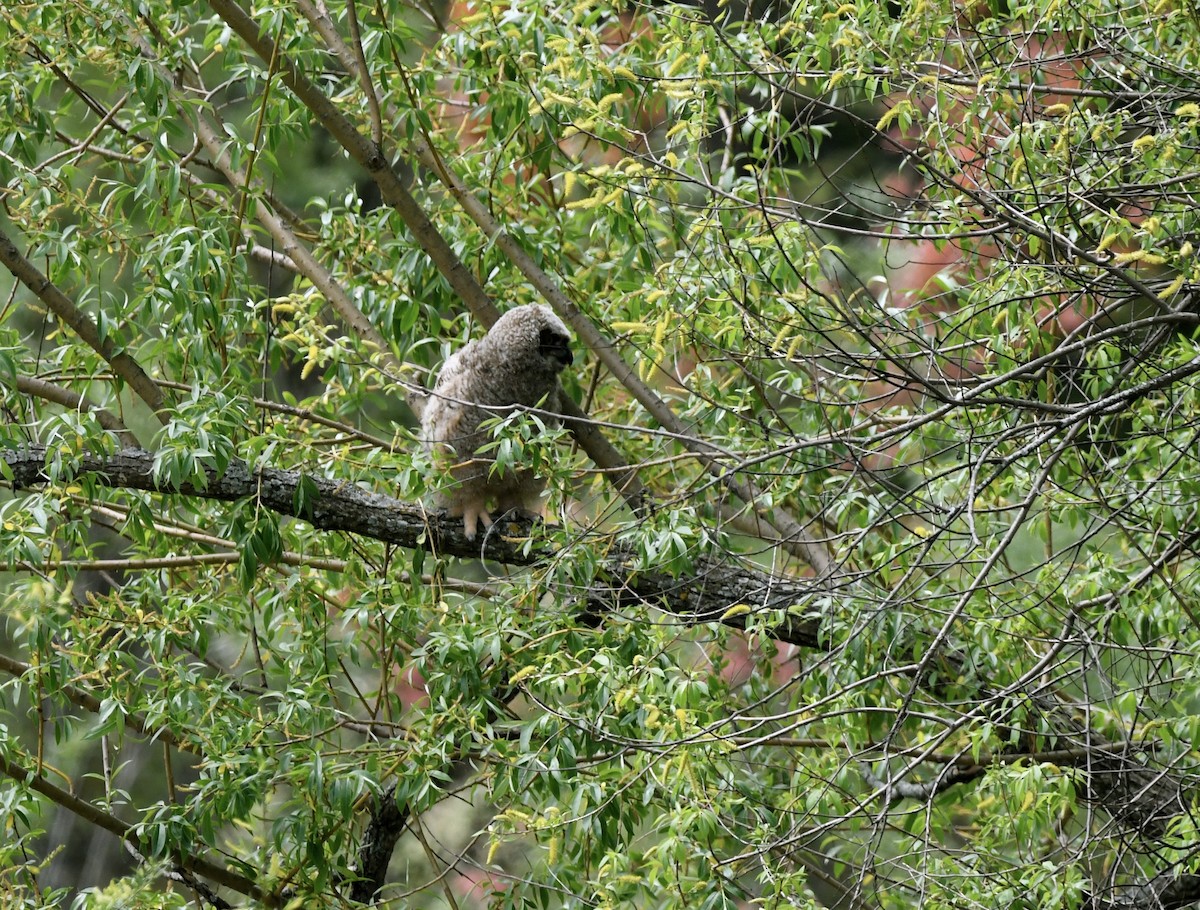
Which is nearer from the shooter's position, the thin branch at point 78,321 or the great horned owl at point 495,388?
the thin branch at point 78,321

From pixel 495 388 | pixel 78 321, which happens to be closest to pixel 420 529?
pixel 495 388

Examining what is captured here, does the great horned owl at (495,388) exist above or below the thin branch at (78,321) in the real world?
below

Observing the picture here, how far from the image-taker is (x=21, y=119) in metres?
3.72

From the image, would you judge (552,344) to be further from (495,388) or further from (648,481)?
(648,481)

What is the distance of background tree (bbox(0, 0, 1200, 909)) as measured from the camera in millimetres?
3059

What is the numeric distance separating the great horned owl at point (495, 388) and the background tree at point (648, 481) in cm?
14

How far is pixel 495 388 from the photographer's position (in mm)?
4352

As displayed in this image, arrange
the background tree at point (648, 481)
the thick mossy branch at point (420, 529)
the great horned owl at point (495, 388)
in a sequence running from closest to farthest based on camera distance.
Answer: the background tree at point (648, 481)
the thick mossy branch at point (420, 529)
the great horned owl at point (495, 388)

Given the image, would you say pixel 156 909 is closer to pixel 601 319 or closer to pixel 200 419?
pixel 200 419

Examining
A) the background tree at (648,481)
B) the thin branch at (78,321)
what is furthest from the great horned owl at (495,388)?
the thin branch at (78,321)

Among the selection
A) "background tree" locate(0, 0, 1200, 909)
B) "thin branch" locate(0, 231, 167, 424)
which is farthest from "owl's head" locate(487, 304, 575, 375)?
"thin branch" locate(0, 231, 167, 424)

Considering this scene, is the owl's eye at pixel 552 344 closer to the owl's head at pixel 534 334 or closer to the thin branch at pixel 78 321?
the owl's head at pixel 534 334

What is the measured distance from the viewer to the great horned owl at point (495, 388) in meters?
4.18

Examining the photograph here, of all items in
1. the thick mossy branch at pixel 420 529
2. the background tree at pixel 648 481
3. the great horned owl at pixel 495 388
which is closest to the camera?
the background tree at pixel 648 481
